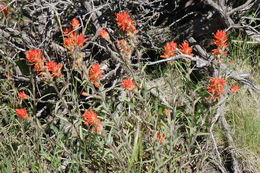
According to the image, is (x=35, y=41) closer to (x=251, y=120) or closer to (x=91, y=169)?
(x=91, y=169)

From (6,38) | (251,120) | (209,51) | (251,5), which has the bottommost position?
(251,120)

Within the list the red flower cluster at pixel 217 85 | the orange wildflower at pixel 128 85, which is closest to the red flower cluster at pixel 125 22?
the orange wildflower at pixel 128 85

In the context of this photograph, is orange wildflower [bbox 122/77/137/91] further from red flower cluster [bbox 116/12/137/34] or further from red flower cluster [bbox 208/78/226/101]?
red flower cluster [bbox 208/78/226/101]

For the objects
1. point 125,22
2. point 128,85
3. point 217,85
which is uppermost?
point 125,22

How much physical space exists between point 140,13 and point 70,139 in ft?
4.69

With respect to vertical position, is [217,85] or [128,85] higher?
[128,85]

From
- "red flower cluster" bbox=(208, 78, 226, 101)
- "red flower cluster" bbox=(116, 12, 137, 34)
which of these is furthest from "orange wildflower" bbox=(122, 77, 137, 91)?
"red flower cluster" bbox=(208, 78, 226, 101)

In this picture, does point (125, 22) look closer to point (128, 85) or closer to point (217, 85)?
point (128, 85)

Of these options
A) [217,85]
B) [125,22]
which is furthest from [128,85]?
[217,85]

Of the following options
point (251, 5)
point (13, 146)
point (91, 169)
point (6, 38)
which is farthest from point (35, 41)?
point (251, 5)

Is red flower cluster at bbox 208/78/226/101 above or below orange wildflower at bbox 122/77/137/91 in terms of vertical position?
below

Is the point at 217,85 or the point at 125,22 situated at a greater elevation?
the point at 125,22

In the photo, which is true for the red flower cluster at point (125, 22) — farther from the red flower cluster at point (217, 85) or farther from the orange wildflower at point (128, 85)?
the red flower cluster at point (217, 85)

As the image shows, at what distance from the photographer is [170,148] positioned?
2127 millimetres
